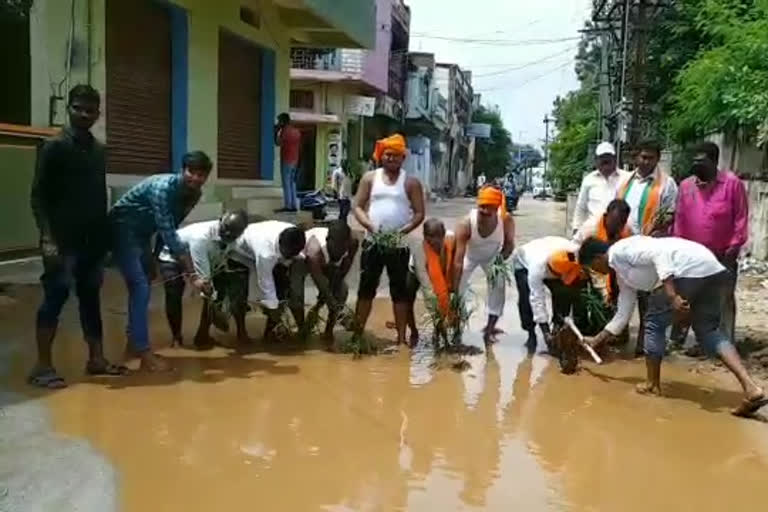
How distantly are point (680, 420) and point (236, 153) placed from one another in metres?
9.76

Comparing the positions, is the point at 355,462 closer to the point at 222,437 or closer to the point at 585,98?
the point at 222,437

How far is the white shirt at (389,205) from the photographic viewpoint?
21.2 feet

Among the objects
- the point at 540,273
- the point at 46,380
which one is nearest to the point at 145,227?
the point at 46,380

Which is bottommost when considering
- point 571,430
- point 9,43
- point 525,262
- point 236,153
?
point 571,430

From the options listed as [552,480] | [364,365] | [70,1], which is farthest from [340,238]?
[70,1]

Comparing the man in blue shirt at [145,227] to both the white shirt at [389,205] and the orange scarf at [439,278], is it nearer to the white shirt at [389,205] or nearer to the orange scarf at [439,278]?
the white shirt at [389,205]

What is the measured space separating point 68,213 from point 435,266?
8.63ft

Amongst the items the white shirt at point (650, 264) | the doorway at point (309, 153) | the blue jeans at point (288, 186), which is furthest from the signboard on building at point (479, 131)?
the white shirt at point (650, 264)

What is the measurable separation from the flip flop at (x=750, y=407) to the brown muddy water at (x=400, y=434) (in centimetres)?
7

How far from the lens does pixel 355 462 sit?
3979 mm

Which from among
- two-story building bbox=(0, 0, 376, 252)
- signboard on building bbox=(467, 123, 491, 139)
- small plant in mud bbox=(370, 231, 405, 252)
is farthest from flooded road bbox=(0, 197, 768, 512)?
signboard on building bbox=(467, 123, 491, 139)

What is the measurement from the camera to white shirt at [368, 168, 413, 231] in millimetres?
6469

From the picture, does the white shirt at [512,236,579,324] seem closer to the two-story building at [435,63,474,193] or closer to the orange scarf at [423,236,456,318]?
the orange scarf at [423,236,456,318]

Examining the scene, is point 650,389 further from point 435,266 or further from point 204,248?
point 204,248
